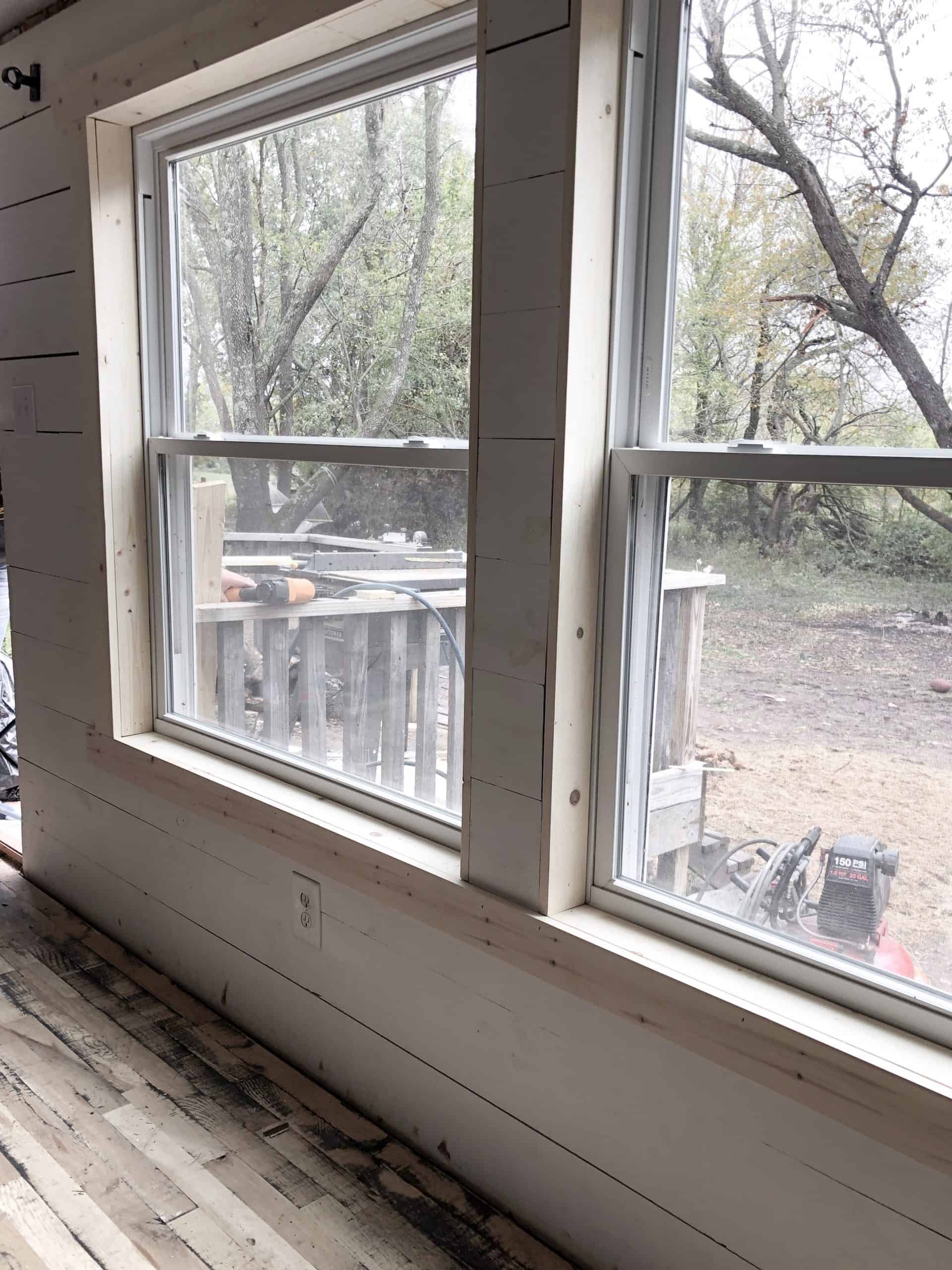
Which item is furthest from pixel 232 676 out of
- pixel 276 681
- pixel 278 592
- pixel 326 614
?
pixel 326 614

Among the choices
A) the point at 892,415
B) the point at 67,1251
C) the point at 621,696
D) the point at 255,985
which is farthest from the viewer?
the point at 255,985

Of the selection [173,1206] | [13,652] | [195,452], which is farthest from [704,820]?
[13,652]

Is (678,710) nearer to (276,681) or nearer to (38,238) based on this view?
(276,681)

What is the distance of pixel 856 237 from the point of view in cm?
127

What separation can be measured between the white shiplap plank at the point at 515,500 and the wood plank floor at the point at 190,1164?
110 cm

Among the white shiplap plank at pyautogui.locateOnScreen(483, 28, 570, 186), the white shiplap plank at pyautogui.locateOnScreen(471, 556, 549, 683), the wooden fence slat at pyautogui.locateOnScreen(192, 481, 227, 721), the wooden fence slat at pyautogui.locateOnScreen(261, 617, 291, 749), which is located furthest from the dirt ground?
the wooden fence slat at pyautogui.locateOnScreen(192, 481, 227, 721)

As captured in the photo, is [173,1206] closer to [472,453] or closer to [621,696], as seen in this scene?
[621,696]

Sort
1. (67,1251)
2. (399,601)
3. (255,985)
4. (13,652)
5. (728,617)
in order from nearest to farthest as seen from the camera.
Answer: (728,617)
(67,1251)
(399,601)
(255,985)
(13,652)

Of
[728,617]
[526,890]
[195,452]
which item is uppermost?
[195,452]

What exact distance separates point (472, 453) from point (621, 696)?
449 millimetres

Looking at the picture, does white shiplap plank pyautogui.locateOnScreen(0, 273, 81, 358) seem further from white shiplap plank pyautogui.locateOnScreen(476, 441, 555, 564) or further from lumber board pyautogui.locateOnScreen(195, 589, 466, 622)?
white shiplap plank pyautogui.locateOnScreen(476, 441, 555, 564)

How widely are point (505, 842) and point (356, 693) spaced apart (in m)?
0.57

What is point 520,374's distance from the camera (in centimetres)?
156

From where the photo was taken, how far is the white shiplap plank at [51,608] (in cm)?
271
